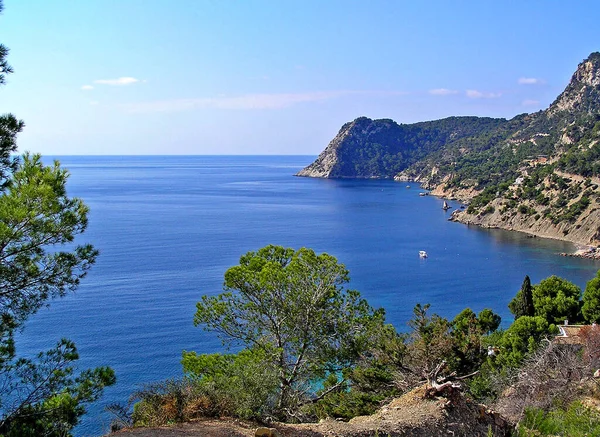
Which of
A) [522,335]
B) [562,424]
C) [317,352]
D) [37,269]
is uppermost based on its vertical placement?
[37,269]

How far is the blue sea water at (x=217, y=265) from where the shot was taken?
3700cm

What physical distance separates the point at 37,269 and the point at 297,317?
8.71m

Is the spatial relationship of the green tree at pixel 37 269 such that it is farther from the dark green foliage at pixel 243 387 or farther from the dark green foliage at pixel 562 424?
the dark green foliage at pixel 562 424

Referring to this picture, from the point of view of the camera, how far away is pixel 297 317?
55.7 feet

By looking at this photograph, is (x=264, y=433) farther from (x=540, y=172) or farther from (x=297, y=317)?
(x=540, y=172)

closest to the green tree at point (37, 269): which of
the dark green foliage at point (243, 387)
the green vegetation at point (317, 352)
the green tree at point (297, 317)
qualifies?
the dark green foliage at point (243, 387)

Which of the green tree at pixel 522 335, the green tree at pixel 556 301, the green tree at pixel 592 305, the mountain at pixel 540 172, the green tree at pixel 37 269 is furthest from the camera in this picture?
the mountain at pixel 540 172

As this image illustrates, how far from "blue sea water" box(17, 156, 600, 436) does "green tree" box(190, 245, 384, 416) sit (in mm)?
5381

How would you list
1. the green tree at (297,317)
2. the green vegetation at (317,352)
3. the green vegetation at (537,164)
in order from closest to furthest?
the green vegetation at (317,352) → the green tree at (297,317) → the green vegetation at (537,164)

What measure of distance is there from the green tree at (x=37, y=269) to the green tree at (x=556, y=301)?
28.4 meters

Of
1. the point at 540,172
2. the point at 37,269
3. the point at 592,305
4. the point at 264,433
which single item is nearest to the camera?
the point at 264,433

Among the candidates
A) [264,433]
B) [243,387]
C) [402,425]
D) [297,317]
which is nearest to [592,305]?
[297,317]

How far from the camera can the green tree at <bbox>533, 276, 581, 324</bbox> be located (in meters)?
31.5

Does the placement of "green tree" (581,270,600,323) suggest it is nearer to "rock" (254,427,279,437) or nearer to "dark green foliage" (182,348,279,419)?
"dark green foliage" (182,348,279,419)
